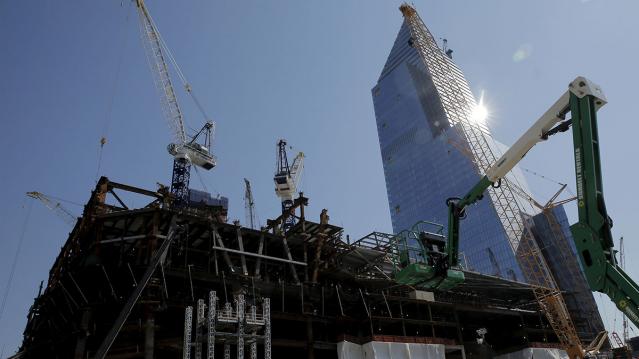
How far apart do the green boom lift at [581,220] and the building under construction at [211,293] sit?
486cm

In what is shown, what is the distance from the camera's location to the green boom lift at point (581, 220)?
14289mm

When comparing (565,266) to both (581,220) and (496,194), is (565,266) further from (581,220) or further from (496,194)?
(581,220)

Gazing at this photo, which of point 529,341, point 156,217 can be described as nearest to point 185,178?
point 156,217

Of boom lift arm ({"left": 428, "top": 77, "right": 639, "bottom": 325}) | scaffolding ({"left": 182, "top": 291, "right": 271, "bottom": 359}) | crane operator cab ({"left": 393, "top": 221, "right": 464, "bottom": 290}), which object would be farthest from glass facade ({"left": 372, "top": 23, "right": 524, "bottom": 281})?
boom lift arm ({"left": 428, "top": 77, "right": 639, "bottom": 325})

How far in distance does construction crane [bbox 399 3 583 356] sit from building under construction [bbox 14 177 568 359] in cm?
1422

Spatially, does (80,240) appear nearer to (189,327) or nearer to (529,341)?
(189,327)

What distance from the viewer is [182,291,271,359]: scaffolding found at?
88.0ft

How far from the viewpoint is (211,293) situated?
27.2 meters

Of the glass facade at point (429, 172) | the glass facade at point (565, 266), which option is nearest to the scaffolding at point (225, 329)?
the glass facade at point (429, 172)

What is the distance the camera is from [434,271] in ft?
73.9

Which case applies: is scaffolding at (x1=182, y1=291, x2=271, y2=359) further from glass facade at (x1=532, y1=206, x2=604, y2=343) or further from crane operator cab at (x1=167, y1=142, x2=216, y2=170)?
Result: glass facade at (x1=532, y1=206, x2=604, y2=343)

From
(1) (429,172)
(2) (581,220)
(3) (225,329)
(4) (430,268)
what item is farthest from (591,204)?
(1) (429,172)

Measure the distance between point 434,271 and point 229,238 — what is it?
68.2 ft

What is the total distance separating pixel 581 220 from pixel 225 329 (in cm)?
2217
